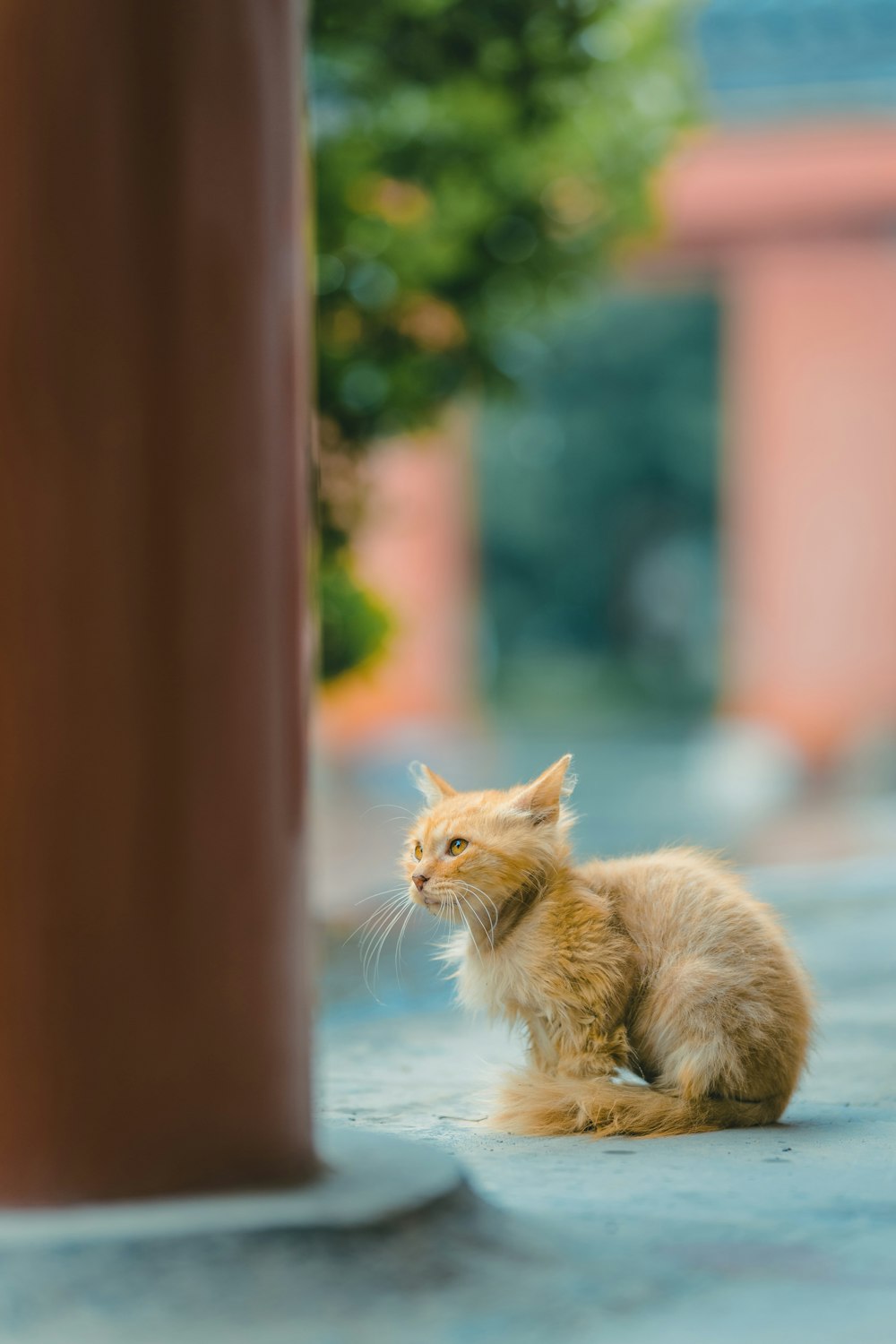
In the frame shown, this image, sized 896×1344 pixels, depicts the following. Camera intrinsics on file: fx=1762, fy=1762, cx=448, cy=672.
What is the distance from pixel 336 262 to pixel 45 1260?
4579mm

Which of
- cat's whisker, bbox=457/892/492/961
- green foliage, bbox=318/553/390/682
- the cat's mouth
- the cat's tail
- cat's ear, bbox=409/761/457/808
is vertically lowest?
the cat's tail

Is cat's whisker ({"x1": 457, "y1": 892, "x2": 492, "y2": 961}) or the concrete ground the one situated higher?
cat's whisker ({"x1": 457, "y1": 892, "x2": 492, "y2": 961})

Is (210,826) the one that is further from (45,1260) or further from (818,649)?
(818,649)

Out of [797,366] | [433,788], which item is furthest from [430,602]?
[433,788]

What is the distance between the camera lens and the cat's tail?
116 inches

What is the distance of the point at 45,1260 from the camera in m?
2.15

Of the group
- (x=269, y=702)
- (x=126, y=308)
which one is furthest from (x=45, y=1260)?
(x=126, y=308)

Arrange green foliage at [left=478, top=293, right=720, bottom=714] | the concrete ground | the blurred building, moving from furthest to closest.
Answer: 1. green foliage at [left=478, top=293, right=720, bottom=714]
2. the blurred building
3. the concrete ground

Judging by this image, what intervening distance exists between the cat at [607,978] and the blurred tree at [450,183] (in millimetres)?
3153

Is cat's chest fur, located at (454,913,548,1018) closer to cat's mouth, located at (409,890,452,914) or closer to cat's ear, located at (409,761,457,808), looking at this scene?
cat's mouth, located at (409,890,452,914)

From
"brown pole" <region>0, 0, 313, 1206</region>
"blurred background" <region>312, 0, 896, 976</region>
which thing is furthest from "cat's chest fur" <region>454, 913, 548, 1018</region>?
"blurred background" <region>312, 0, 896, 976</region>

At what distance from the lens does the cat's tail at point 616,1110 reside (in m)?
2.96

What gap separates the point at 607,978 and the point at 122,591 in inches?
46.1

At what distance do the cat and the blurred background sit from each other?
2.48 metres
